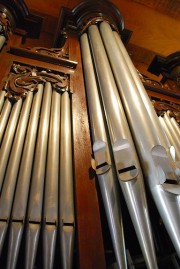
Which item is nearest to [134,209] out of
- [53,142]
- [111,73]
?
[53,142]

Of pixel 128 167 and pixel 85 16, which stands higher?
pixel 85 16

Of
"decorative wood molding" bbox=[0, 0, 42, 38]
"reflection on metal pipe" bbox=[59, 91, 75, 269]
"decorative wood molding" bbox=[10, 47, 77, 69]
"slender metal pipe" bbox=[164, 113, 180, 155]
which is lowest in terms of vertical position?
"reflection on metal pipe" bbox=[59, 91, 75, 269]

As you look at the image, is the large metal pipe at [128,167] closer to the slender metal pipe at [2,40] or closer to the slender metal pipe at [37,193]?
the slender metal pipe at [37,193]

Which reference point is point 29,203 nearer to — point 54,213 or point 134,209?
point 54,213

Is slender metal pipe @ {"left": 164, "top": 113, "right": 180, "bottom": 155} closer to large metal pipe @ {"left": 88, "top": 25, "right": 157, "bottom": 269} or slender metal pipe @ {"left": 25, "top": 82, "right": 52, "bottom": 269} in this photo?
large metal pipe @ {"left": 88, "top": 25, "right": 157, "bottom": 269}

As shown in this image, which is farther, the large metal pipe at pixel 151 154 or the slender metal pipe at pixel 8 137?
the slender metal pipe at pixel 8 137

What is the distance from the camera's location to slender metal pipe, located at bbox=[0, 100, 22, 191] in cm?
120

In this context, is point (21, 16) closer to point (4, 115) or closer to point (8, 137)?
point (4, 115)

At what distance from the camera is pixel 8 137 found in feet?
4.48

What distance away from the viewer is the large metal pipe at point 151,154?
0.98m

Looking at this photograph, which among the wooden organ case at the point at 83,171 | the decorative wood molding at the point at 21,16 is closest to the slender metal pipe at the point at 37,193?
the wooden organ case at the point at 83,171

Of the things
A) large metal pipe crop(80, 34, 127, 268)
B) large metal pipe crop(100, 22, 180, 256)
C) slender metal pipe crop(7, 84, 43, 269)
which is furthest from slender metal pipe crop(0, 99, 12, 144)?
large metal pipe crop(100, 22, 180, 256)

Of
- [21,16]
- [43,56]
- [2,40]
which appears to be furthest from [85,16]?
[2,40]

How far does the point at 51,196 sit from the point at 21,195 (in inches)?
5.0
